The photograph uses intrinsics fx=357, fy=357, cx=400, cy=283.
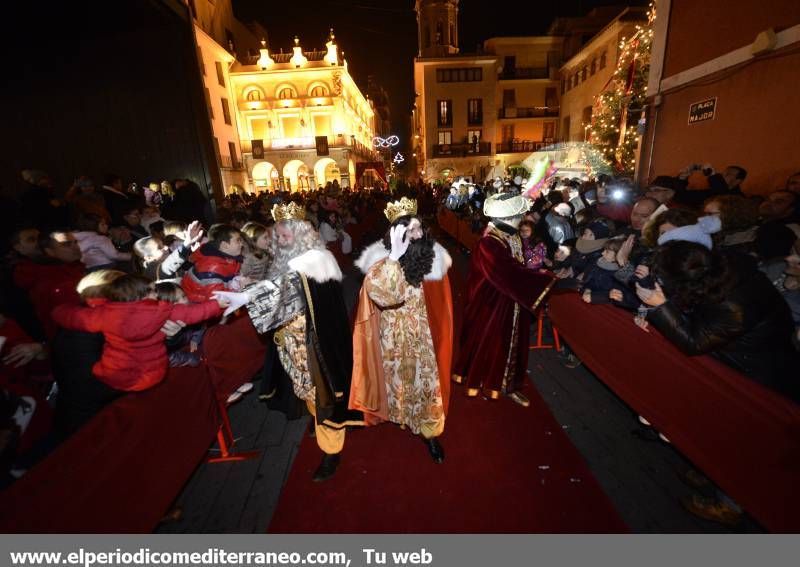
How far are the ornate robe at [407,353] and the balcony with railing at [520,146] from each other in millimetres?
35144

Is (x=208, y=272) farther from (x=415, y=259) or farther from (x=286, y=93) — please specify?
(x=286, y=93)

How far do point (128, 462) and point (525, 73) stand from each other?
39945mm

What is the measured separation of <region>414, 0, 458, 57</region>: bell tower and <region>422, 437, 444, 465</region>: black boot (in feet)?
130

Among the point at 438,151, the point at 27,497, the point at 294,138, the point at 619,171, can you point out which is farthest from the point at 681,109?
the point at 294,138

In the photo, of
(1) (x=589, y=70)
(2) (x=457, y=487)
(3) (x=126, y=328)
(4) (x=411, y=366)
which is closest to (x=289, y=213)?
(3) (x=126, y=328)

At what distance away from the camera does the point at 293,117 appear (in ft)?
111

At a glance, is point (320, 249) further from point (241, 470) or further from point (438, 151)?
point (438, 151)

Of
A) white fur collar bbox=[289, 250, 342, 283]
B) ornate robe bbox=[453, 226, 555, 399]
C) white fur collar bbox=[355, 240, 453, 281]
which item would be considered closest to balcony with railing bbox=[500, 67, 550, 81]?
ornate robe bbox=[453, 226, 555, 399]

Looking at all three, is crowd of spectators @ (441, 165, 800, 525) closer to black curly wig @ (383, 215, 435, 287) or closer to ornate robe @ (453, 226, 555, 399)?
ornate robe @ (453, 226, 555, 399)

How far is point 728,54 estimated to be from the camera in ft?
22.5

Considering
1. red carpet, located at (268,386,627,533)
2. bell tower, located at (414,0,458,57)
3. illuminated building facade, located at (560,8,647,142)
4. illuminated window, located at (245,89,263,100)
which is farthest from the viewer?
bell tower, located at (414,0,458,57)

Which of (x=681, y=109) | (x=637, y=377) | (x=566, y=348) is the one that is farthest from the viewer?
(x=681, y=109)

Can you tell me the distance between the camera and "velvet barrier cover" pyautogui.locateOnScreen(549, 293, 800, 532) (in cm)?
190

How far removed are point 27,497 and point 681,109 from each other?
11.7 meters
